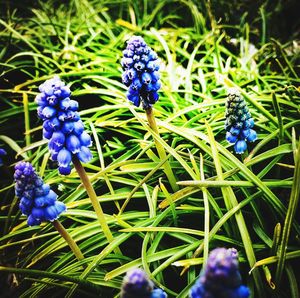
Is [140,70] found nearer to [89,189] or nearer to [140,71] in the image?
[140,71]

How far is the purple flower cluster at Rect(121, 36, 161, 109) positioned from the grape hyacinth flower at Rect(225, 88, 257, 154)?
22.5 inches

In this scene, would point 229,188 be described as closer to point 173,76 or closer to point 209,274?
point 209,274

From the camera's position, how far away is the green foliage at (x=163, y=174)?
238cm

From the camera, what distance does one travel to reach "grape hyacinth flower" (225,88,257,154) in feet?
7.92

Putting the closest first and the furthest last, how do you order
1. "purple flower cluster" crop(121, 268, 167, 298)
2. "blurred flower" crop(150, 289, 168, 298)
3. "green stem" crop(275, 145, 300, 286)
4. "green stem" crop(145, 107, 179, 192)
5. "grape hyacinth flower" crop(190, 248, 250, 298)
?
"grape hyacinth flower" crop(190, 248, 250, 298) < "purple flower cluster" crop(121, 268, 167, 298) < "blurred flower" crop(150, 289, 168, 298) < "green stem" crop(275, 145, 300, 286) < "green stem" crop(145, 107, 179, 192)

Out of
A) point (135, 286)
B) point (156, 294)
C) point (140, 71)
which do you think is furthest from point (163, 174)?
point (135, 286)

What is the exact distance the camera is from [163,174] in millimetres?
3115

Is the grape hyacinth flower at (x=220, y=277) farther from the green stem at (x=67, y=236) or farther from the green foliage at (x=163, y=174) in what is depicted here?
the green stem at (x=67, y=236)

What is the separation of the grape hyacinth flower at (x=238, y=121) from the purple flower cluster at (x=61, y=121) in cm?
108

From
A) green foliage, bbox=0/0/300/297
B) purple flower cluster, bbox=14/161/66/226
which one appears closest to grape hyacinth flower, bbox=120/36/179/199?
green foliage, bbox=0/0/300/297

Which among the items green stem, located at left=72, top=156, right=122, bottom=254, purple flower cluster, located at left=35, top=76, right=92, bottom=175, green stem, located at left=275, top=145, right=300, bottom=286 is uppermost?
purple flower cluster, located at left=35, top=76, right=92, bottom=175

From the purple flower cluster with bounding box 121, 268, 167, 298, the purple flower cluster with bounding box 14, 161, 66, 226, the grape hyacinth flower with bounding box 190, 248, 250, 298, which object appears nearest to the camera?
the grape hyacinth flower with bounding box 190, 248, 250, 298

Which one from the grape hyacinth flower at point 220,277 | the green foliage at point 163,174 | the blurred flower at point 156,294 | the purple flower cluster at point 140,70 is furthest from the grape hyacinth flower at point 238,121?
the grape hyacinth flower at point 220,277

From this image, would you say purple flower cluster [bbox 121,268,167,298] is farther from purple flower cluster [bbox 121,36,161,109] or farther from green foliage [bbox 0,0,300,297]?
purple flower cluster [bbox 121,36,161,109]
